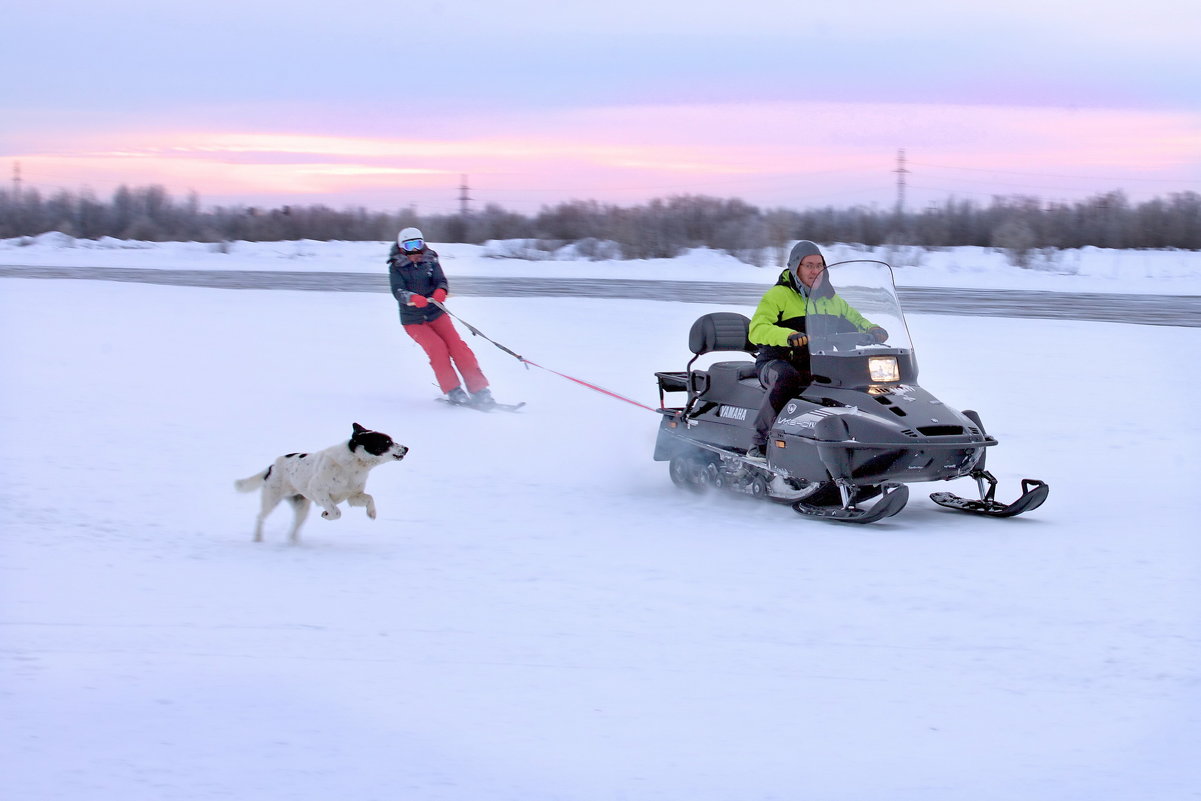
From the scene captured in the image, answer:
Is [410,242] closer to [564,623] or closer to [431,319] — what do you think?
[431,319]

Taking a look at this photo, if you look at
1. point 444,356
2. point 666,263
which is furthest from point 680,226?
point 444,356

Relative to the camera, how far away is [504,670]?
481cm

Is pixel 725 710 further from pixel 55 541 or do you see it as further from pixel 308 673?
pixel 55 541

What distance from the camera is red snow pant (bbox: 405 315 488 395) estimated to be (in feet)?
39.6

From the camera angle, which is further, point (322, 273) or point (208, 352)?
point (322, 273)

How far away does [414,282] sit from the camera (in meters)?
12.1

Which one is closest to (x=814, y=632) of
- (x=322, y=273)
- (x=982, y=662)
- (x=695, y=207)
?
(x=982, y=662)

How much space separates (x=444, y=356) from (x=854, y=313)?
16.6 ft

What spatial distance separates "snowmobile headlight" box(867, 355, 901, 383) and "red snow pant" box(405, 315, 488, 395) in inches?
195

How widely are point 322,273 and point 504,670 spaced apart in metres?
23.6

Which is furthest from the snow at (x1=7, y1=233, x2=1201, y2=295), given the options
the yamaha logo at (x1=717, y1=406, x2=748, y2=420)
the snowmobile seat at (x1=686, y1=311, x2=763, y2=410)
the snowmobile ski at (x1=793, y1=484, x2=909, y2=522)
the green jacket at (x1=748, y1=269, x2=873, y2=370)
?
the snowmobile ski at (x1=793, y1=484, x2=909, y2=522)

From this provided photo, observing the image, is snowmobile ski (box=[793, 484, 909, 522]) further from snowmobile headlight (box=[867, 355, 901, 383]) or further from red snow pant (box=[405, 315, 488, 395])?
red snow pant (box=[405, 315, 488, 395])

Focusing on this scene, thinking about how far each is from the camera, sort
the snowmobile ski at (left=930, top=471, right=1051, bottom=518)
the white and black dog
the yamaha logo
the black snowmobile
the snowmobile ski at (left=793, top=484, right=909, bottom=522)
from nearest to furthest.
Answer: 1. the white and black dog
2. the snowmobile ski at (left=793, top=484, right=909, bottom=522)
3. the black snowmobile
4. the snowmobile ski at (left=930, top=471, right=1051, bottom=518)
5. the yamaha logo

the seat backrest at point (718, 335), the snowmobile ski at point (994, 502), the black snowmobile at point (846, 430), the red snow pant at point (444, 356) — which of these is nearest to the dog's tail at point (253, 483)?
the black snowmobile at point (846, 430)
